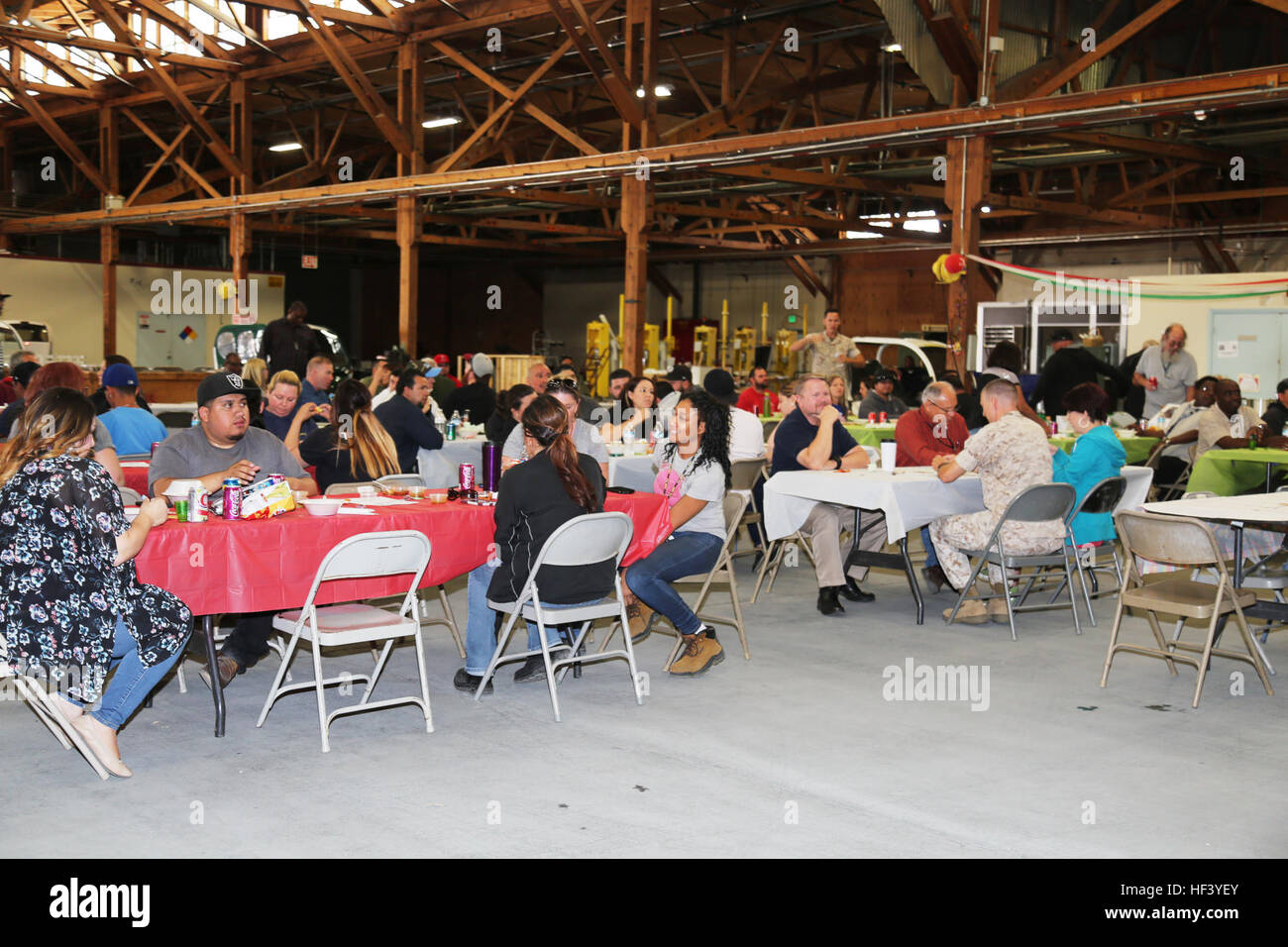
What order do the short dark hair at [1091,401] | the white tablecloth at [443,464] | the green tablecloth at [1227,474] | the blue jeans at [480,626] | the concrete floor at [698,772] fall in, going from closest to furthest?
the concrete floor at [698,772] → the blue jeans at [480,626] → the short dark hair at [1091,401] → the green tablecloth at [1227,474] → the white tablecloth at [443,464]

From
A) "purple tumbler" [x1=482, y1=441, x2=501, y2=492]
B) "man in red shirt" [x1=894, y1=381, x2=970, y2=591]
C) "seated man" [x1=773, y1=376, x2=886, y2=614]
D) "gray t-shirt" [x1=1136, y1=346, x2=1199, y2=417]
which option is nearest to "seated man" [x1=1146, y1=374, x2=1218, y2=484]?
"gray t-shirt" [x1=1136, y1=346, x2=1199, y2=417]

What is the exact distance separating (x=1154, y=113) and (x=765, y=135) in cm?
354

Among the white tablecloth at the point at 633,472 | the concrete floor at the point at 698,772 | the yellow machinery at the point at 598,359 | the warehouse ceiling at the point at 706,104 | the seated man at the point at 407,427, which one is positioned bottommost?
the concrete floor at the point at 698,772

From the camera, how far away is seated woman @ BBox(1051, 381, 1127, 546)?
642 cm

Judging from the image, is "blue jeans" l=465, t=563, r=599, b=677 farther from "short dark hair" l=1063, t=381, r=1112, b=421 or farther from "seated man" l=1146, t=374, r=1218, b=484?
"seated man" l=1146, t=374, r=1218, b=484

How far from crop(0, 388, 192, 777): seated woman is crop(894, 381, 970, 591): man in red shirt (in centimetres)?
471

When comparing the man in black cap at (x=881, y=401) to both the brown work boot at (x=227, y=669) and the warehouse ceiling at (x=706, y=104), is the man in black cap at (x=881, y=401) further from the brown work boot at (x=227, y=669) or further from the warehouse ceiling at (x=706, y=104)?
the brown work boot at (x=227, y=669)

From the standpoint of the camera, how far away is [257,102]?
64.1ft

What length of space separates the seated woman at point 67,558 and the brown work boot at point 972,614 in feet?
13.8

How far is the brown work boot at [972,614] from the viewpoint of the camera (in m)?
6.40

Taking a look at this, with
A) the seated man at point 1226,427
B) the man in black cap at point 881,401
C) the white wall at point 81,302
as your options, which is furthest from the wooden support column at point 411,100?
the seated man at point 1226,427

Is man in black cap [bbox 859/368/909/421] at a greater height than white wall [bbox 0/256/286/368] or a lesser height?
lesser
